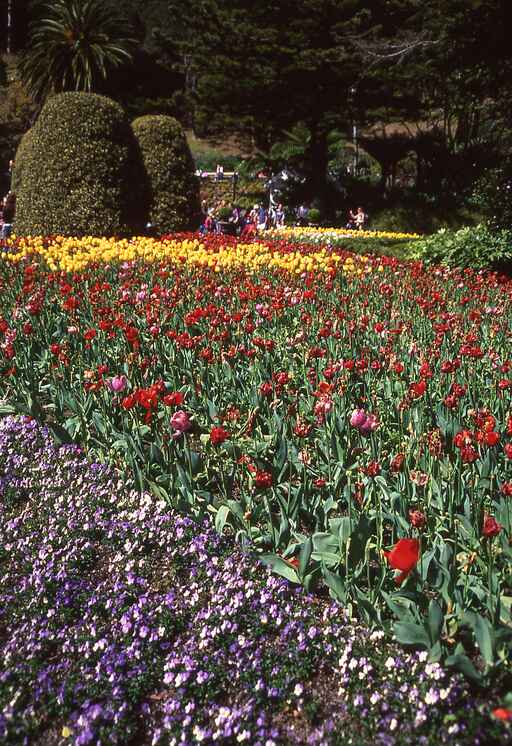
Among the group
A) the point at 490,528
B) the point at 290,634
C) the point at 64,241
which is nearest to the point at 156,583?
the point at 290,634

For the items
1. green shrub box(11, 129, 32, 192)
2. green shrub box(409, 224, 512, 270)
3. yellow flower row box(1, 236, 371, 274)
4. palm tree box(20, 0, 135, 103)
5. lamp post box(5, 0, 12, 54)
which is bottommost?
yellow flower row box(1, 236, 371, 274)

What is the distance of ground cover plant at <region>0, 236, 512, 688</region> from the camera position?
8.61 ft

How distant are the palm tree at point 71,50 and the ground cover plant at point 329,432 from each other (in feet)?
114

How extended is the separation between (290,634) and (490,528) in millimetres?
883

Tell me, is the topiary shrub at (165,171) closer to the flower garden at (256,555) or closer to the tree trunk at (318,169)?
the flower garden at (256,555)

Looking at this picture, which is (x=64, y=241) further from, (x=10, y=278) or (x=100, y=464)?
(x=100, y=464)

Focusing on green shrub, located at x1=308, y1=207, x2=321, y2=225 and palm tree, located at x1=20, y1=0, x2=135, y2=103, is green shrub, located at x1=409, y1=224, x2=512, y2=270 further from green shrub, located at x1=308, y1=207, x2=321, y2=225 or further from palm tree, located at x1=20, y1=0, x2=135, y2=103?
palm tree, located at x1=20, y1=0, x2=135, y2=103

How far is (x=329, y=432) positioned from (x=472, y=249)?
8153 mm

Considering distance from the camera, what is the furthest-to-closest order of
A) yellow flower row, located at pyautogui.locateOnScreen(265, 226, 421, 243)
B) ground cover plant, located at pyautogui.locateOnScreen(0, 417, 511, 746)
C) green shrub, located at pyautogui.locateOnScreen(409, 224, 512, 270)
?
yellow flower row, located at pyautogui.locateOnScreen(265, 226, 421, 243) < green shrub, located at pyautogui.locateOnScreen(409, 224, 512, 270) < ground cover plant, located at pyautogui.locateOnScreen(0, 417, 511, 746)

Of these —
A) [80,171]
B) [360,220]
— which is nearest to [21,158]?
[80,171]

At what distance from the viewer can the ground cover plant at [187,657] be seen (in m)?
2.20

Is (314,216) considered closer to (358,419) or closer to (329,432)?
(329,432)

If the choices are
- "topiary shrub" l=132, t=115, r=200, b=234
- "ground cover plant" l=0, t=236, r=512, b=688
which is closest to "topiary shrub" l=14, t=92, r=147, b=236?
"topiary shrub" l=132, t=115, r=200, b=234

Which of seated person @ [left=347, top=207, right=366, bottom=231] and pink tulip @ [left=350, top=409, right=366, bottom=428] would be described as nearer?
pink tulip @ [left=350, top=409, right=366, bottom=428]
